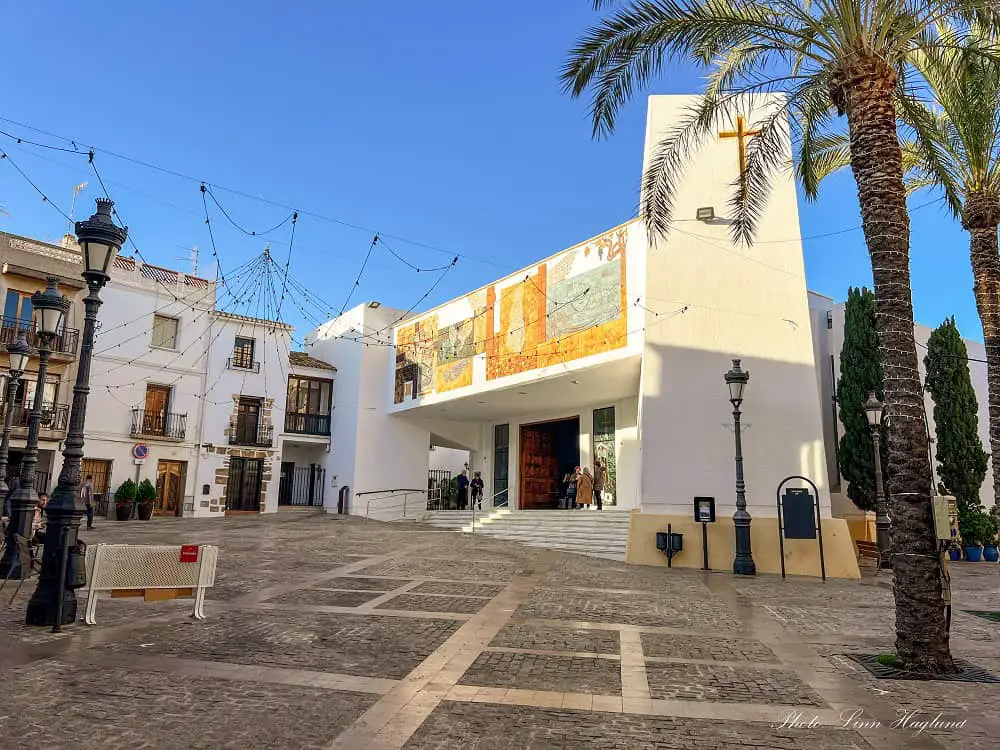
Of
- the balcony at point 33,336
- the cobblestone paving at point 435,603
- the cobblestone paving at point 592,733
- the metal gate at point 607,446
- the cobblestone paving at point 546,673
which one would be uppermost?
the balcony at point 33,336

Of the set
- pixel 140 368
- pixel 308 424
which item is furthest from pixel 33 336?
pixel 308 424

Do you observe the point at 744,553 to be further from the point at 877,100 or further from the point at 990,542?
the point at 990,542

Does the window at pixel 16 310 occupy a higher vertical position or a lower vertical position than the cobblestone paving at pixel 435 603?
higher

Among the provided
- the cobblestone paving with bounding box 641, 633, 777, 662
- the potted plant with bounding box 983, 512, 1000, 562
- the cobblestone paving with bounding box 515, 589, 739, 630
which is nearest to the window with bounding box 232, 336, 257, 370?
the cobblestone paving with bounding box 515, 589, 739, 630

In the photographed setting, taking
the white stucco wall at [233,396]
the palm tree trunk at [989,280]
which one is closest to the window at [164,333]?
the white stucco wall at [233,396]

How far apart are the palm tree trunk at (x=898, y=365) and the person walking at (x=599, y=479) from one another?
Result: 14.8m

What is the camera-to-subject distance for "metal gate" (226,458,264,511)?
87.1ft

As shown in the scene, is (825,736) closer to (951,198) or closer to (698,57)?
(698,57)

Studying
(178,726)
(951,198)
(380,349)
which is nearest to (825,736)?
(178,726)

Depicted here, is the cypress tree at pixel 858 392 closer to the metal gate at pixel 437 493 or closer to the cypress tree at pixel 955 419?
the cypress tree at pixel 955 419

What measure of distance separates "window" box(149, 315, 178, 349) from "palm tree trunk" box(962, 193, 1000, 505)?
24943 mm

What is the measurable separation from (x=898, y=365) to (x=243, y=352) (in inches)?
1014

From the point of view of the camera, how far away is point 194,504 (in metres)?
25.2

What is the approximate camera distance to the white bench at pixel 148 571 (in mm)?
6445
